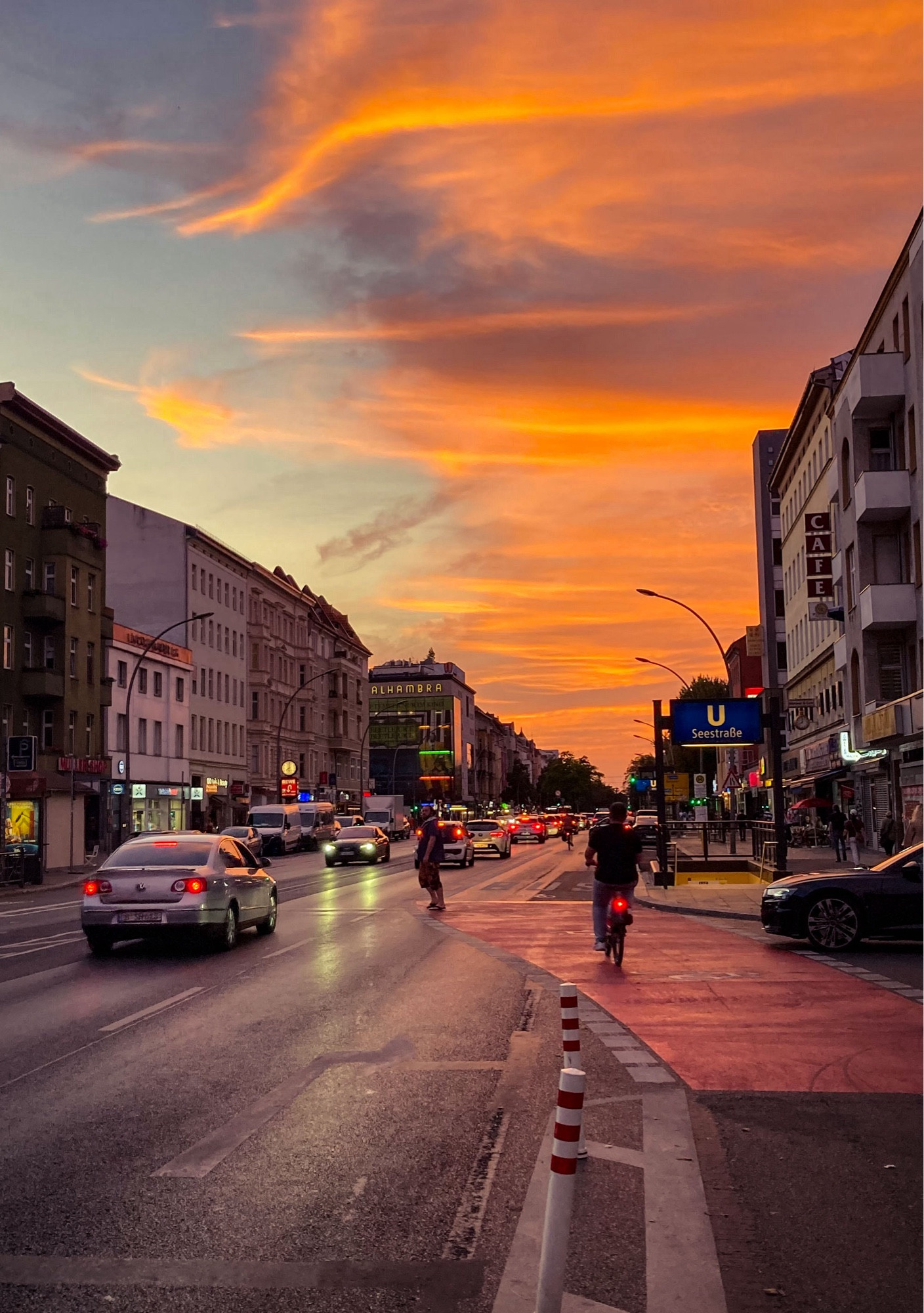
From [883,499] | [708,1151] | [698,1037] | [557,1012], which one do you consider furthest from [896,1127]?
[883,499]

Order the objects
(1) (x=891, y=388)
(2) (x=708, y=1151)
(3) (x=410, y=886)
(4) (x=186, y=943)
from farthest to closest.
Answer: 1. (1) (x=891, y=388)
2. (3) (x=410, y=886)
3. (4) (x=186, y=943)
4. (2) (x=708, y=1151)

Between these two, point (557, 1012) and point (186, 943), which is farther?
point (186, 943)

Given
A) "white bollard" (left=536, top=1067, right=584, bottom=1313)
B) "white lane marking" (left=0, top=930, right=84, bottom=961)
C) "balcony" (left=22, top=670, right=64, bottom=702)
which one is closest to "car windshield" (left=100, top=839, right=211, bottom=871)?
"white lane marking" (left=0, top=930, right=84, bottom=961)

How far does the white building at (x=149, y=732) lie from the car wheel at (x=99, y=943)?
40.0 metres

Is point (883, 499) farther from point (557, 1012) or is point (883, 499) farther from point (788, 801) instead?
point (788, 801)

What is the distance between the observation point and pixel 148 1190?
22.2ft

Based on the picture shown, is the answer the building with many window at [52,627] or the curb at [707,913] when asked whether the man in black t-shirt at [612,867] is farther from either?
the building with many window at [52,627]

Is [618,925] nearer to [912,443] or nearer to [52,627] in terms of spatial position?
[912,443]

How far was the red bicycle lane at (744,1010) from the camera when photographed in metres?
9.85

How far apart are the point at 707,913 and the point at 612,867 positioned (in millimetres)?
9218

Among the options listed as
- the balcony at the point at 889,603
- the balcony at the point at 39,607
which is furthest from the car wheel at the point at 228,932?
the balcony at the point at 39,607

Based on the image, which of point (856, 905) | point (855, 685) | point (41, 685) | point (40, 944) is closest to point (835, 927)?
point (856, 905)

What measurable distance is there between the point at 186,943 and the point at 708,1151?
1306 centimetres

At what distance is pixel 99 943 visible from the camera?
18.7 metres
